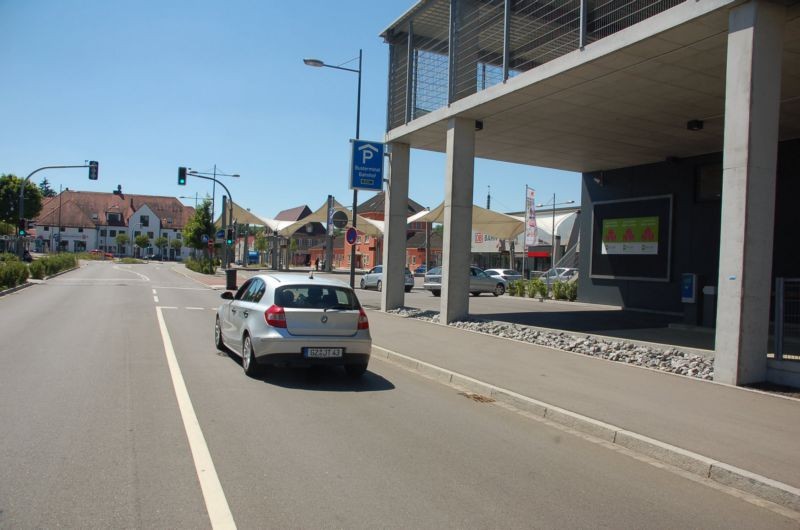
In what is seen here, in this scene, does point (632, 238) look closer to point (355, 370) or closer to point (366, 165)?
point (366, 165)

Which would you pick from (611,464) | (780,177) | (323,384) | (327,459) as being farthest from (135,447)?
(780,177)

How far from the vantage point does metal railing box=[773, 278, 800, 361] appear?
9.02 meters

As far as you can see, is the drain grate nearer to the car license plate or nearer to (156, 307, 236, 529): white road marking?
the car license plate

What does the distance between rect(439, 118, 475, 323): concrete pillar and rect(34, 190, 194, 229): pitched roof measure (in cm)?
10045

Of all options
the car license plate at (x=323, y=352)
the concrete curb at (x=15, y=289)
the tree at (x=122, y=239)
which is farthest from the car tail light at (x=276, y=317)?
the tree at (x=122, y=239)

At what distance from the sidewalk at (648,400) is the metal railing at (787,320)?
1034mm

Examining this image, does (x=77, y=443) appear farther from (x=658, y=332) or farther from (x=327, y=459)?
(x=658, y=332)

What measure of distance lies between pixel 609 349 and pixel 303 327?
20.1 feet

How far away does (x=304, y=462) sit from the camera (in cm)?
540

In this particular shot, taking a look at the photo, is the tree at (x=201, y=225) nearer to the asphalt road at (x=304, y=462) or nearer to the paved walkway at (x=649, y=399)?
the paved walkway at (x=649, y=399)

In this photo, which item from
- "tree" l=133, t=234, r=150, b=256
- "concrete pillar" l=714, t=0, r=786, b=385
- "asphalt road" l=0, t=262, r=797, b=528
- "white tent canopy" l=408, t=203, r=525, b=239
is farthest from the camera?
"tree" l=133, t=234, r=150, b=256

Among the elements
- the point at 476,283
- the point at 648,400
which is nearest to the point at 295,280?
the point at 648,400

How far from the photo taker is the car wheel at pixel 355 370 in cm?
945

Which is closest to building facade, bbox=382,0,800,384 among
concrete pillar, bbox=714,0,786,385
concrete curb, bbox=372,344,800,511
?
concrete pillar, bbox=714,0,786,385
